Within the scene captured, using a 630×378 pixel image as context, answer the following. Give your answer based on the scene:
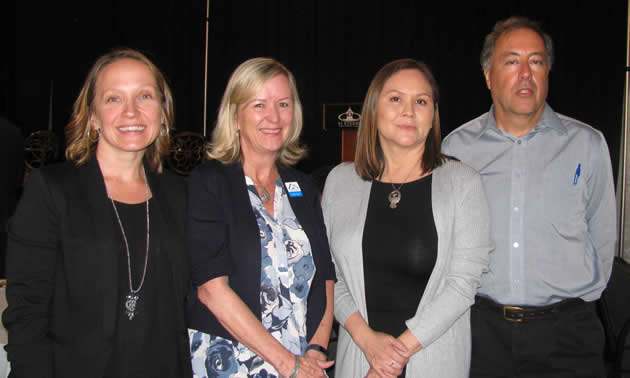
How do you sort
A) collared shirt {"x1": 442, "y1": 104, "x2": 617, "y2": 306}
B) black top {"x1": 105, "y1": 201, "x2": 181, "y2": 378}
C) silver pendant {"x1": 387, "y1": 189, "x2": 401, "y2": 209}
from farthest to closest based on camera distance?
collared shirt {"x1": 442, "y1": 104, "x2": 617, "y2": 306}
silver pendant {"x1": 387, "y1": 189, "x2": 401, "y2": 209}
black top {"x1": 105, "y1": 201, "x2": 181, "y2": 378}

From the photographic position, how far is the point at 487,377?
1993mm

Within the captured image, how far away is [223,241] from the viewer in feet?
5.31

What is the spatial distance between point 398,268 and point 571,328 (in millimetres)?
876

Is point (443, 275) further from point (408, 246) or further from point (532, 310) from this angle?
point (532, 310)

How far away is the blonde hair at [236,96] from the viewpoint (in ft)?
5.82

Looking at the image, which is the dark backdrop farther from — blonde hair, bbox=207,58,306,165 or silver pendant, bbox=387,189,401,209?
silver pendant, bbox=387,189,401,209

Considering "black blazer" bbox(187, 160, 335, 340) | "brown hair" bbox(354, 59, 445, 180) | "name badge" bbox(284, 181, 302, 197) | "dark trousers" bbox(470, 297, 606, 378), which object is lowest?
"dark trousers" bbox(470, 297, 606, 378)

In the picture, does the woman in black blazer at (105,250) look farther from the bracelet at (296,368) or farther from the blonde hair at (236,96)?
the bracelet at (296,368)

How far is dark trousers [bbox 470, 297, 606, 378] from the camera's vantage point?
1.93 m

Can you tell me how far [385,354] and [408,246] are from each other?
42 cm

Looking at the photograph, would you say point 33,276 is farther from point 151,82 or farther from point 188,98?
point 188,98

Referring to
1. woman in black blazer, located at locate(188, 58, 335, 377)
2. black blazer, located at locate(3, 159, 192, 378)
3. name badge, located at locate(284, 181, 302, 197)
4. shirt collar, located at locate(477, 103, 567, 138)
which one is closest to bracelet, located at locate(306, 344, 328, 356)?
woman in black blazer, located at locate(188, 58, 335, 377)

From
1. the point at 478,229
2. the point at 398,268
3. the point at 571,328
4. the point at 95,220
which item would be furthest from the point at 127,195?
the point at 571,328

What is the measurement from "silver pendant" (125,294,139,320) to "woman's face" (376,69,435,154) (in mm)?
1179
